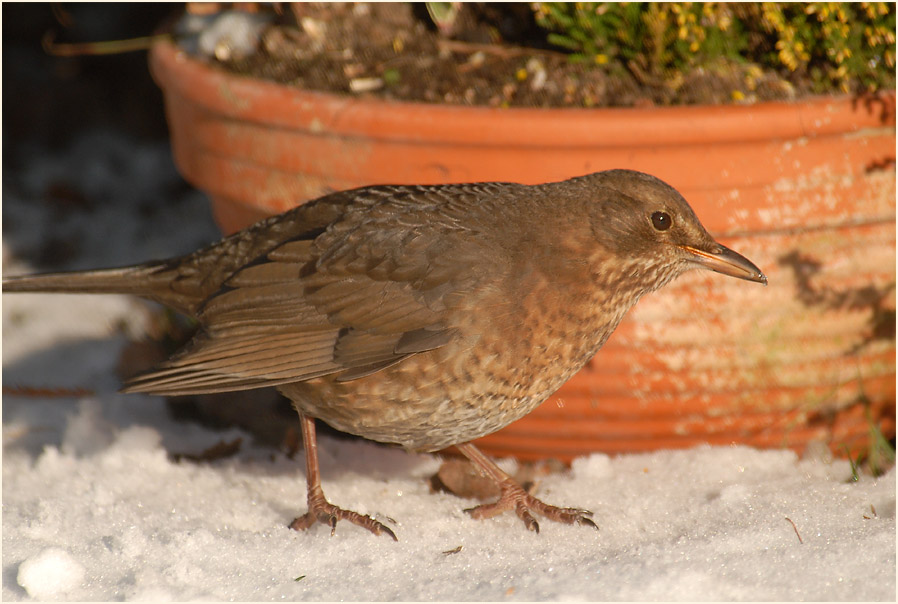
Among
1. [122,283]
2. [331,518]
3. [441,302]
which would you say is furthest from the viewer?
[122,283]

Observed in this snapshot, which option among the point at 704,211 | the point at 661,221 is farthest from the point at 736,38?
the point at 661,221

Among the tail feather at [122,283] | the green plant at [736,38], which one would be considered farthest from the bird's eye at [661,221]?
the tail feather at [122,283]

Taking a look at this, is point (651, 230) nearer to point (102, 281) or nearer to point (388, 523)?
point (388, 523)

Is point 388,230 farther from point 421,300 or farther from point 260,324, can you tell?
point 260,324

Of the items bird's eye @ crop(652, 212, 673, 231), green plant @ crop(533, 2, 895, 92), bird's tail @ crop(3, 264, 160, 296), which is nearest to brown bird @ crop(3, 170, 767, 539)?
bird's eye @ crop(652, 212, 673, 231)

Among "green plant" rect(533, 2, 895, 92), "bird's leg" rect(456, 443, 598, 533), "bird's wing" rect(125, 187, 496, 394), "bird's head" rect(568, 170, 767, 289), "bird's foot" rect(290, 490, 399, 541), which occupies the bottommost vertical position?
"bird's foot" rect(290, 490, 399, 541)

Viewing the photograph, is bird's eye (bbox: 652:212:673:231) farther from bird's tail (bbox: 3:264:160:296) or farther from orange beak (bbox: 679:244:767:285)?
bird's tail (bbox: 3:264:160:296)

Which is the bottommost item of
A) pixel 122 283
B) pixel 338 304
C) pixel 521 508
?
pixel 122 283
